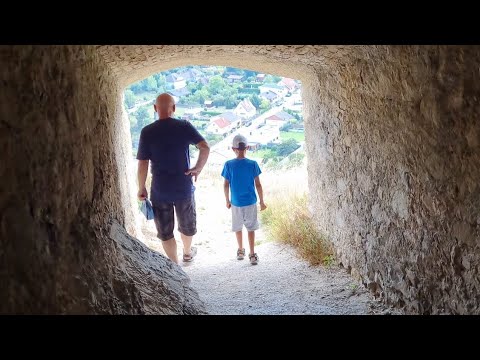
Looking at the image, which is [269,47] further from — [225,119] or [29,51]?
[225,119]

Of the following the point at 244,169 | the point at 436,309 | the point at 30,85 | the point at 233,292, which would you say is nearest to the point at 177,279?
the point at 233,292

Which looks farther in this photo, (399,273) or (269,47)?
(269,47)

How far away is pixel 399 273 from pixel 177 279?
5.31 ft

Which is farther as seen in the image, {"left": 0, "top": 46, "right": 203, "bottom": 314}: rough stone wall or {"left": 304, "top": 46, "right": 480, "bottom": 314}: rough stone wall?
{"left": 304, "top": 46, "right": 480, "bottom": 314}: rough stone wall

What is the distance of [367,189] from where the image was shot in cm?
336

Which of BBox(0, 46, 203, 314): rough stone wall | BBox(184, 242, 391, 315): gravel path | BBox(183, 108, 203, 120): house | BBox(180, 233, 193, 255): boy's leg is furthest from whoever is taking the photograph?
BBox(183, 108, 203, 120): house

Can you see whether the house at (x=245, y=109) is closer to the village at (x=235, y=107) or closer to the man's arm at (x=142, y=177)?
the village at (x=235, y=107)

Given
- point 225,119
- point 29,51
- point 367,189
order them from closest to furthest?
point 29,51 < point 367,189 < point 225,119

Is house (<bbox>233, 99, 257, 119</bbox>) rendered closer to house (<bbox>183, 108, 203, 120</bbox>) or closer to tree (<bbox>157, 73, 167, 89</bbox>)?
house (<bbox>183, 108, 203, 120</bbox>)

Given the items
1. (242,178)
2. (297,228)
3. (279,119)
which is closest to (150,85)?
(279,119)

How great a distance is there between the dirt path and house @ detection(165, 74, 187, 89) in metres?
5.91

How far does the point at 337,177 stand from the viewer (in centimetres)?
416

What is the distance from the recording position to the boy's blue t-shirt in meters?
4.56

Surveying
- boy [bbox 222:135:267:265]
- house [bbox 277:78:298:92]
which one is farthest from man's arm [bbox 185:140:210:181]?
house [bbox 277:78:298:92]
